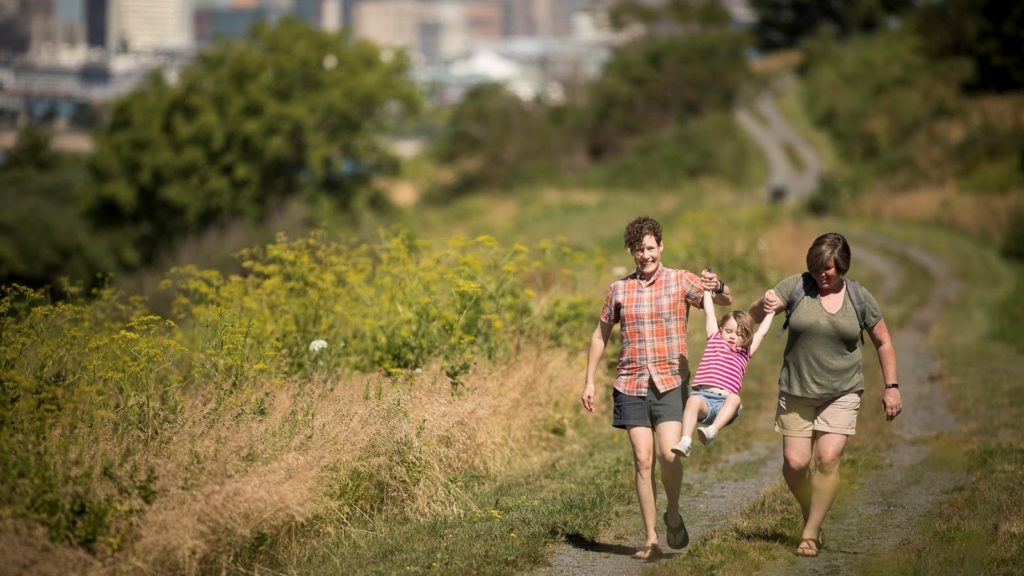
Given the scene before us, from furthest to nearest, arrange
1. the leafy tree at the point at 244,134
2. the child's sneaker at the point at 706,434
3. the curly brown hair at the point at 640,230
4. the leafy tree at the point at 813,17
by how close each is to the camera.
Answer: the leafy tree at the point at 813,17 → the leafy tree at the point at 244,134 → the curly brown hair at the point at 640,230 → the child's sneaker at the point at 706,434

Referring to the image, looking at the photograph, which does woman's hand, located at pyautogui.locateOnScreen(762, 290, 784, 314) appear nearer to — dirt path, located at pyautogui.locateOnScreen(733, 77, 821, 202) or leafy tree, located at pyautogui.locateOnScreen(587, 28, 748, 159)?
dirt path, located at pyautogui.locateOnScreen(733, 77, 821, 202)

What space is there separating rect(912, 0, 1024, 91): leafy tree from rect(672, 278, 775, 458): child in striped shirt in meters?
52.7

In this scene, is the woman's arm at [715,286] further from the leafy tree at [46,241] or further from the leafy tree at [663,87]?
the leafy tree at [663,87]

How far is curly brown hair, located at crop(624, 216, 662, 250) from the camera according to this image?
25.7 ft


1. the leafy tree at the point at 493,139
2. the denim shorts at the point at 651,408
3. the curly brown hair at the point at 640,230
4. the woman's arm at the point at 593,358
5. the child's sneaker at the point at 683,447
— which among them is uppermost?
the curly brown hair at the point at 640,230

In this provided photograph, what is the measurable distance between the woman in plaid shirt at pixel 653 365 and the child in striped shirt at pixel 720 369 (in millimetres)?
91

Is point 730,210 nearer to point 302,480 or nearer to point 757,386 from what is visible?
point 757,386

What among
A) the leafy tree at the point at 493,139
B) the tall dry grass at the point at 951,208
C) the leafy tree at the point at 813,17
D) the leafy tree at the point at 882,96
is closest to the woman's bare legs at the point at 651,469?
the tall dry grass at the point at 951,208

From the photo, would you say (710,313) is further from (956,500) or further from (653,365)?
(956,500)

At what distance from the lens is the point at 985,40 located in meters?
58.8

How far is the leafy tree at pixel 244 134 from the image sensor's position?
207 feet

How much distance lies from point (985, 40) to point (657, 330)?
2195 inches

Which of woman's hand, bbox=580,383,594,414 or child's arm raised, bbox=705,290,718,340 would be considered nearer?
child's arm raised, bbox=705,290,718,340

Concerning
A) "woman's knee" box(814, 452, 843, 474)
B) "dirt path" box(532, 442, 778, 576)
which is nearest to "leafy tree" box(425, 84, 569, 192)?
"dirt path" box(532, 442, 778, 576)
